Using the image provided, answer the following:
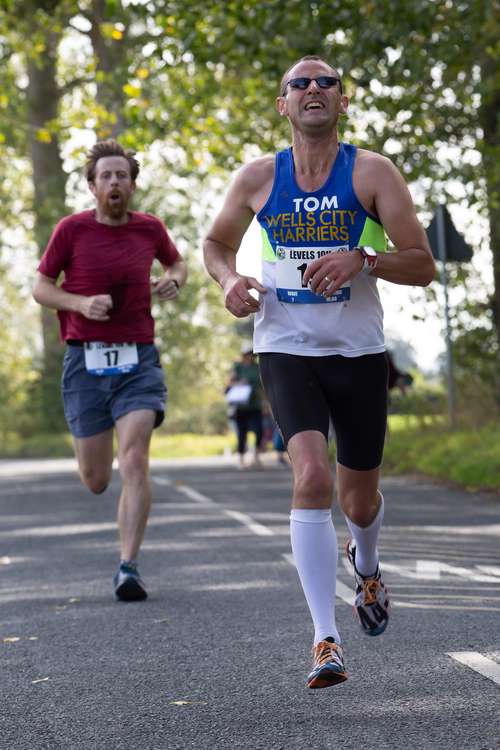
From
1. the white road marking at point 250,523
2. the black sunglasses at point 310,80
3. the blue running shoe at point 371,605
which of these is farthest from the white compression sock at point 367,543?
the white road marking at point 250,523

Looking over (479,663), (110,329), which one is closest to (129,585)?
(110,329)

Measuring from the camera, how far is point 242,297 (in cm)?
504

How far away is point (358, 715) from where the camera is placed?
15.2ft

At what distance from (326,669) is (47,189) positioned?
32.8 metres

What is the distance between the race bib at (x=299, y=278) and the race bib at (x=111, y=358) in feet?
8.56

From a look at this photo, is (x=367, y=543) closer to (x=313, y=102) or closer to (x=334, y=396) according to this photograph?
(x=334, y=396)

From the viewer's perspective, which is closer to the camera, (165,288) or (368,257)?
(368,257)

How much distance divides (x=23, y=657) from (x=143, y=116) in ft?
51.9

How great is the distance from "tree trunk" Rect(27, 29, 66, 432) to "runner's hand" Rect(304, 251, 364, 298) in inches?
1219

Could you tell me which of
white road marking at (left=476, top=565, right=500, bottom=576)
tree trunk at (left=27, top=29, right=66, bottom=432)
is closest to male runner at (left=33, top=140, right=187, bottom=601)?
white road marking at (left=476, top=565, right=500, bottom=576)

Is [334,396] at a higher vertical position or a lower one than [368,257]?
lower

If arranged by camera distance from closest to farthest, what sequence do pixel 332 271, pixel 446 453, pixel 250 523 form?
pixel 332 271 < pixel 250 523 < pixel 446 453

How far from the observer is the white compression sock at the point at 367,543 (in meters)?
5.72

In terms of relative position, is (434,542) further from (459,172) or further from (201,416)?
(201,416)
